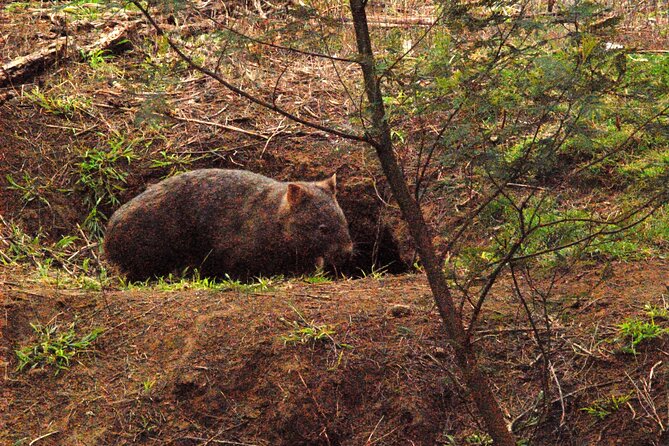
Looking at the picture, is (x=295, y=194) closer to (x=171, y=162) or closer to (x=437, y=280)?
(x=171, y=162)

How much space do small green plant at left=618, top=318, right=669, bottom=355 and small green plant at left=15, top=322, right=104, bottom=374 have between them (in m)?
2.86

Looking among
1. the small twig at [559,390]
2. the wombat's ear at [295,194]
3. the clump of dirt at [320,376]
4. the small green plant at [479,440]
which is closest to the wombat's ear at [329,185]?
the wombat's ear at [295,194]

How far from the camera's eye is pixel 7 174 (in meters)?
7.67

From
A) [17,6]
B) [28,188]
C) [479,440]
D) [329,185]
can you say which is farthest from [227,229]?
[17,6]

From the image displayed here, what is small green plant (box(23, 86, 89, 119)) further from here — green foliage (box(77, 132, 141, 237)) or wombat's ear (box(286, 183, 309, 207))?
wombat's ear (box(286, 183, 309, 207))

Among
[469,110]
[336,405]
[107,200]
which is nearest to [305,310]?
[336,405]

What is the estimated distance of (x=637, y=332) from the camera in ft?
15.1

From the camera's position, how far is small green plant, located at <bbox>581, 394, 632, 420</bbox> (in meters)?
4.29

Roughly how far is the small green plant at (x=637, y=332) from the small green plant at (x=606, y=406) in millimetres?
311

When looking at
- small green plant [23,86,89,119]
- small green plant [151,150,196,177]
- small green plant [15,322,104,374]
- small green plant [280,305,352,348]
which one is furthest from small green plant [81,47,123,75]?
small green plant [280,305,352,348]

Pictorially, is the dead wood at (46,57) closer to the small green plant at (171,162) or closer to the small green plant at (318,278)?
the small green plant at (171,162)

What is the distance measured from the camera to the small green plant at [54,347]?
487 centimetres

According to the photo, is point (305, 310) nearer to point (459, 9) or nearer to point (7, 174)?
point (459, 9)

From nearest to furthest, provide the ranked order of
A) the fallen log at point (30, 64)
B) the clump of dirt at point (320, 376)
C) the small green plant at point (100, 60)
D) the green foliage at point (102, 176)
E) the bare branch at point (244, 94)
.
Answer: the bare branch at point (244, 94) → the clump of dirt at point (320, 376) → the green foliage at point (102, 176) → the fallen log at point (30, 64) → the small green plant at point (100, 60)
